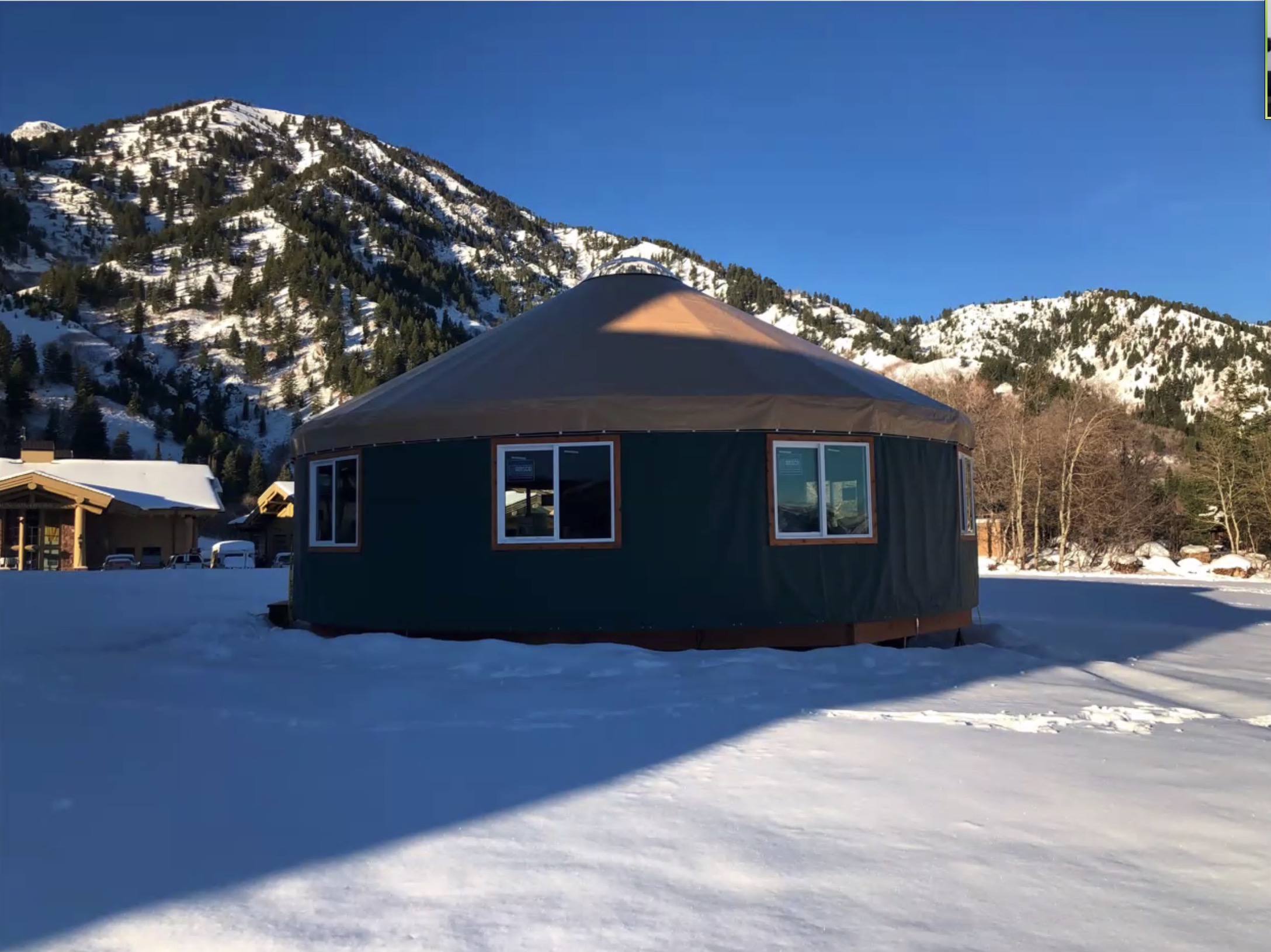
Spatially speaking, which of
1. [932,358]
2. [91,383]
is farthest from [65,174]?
[932,358]

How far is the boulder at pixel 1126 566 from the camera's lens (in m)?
22.0

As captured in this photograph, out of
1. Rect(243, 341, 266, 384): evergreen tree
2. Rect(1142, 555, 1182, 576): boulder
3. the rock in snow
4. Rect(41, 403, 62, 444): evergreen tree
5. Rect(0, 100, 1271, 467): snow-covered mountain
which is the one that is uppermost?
Rect(0, 100, 1271, 467): snow-covered mountain

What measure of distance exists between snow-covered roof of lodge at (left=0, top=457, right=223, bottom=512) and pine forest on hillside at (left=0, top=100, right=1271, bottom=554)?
1648 cm

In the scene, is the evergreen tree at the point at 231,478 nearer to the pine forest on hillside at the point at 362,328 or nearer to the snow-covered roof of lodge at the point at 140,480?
the pine forest on hillside at the point at 362,328

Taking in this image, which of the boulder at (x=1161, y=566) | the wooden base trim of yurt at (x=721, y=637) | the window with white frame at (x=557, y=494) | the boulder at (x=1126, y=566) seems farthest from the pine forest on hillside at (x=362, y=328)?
the wooden base trim of yurt at (x=721, y=637)

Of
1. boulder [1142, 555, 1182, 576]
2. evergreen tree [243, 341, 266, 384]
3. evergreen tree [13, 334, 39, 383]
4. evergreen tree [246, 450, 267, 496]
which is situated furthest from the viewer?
evergreen tree [243, 341, 266, 384]

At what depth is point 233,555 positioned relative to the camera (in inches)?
1097

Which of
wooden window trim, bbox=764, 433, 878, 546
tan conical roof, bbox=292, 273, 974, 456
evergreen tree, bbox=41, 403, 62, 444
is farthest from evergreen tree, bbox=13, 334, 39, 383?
wooden window trim, bbox=764, 433, 878, 546

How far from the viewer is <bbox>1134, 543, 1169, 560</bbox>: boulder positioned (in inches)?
998

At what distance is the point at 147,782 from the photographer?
3.63 meters

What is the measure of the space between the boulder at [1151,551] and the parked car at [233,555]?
2434 centimetres

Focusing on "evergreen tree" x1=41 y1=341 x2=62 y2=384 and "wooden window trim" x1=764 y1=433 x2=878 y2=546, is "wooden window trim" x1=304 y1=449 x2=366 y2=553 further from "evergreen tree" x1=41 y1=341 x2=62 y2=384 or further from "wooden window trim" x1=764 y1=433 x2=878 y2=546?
"evergreen tree" x1=41 y1=341 x2=62 y2=384

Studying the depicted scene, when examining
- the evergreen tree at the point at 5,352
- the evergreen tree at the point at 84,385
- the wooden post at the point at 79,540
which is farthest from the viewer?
the evergreen tree at the point at 5,352

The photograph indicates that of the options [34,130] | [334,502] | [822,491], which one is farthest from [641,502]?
[34,130]
